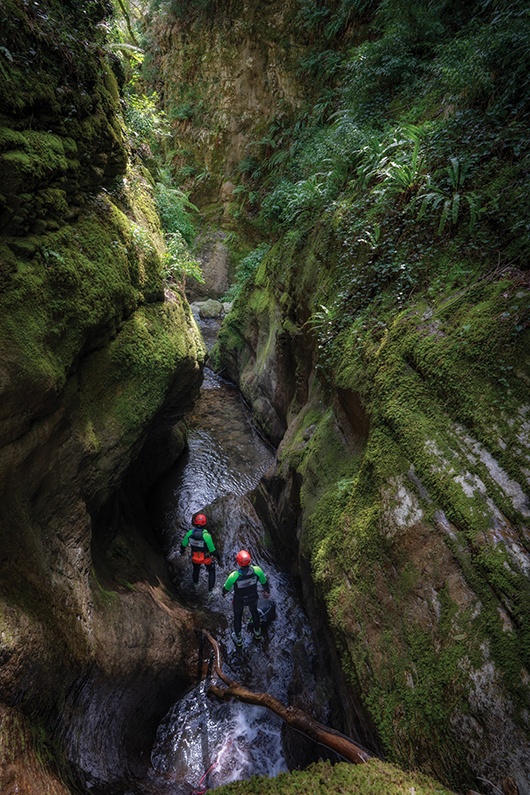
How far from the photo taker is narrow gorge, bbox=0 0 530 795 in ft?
10.5

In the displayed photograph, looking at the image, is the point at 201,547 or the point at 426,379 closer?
the point at 426,379

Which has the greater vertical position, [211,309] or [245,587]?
[245,587]

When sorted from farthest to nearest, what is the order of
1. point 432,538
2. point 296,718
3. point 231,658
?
point 231,658
point 296,718
point 432,538

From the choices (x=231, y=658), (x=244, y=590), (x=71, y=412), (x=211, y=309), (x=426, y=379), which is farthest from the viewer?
(x=211, y=309)

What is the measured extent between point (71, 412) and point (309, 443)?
12.0ft

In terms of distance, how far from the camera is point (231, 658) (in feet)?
21.1

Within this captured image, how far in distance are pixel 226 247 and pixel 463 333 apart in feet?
60.0

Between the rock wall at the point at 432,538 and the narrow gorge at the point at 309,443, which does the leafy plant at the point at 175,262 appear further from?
the rock wall at the point at 432,538

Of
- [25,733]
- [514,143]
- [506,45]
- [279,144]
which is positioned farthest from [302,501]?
[279,144]

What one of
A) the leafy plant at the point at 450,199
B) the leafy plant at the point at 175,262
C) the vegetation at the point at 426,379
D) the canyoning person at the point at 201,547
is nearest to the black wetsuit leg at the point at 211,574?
the canyoning person at the point at 201,547

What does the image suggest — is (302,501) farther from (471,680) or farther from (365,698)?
(471,680)

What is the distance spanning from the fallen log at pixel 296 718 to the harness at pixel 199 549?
53.1 inches

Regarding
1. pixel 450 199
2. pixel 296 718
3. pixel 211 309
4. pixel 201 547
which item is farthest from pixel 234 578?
pixel 211 309

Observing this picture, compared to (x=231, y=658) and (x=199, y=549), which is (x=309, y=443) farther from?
(x=231, y=658)
